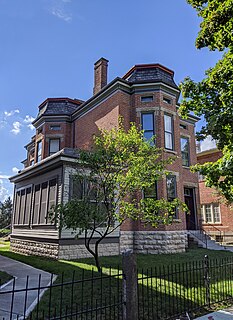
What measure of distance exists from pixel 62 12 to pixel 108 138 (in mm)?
5161

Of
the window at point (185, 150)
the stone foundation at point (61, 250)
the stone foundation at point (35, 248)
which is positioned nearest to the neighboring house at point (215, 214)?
the window at point (185, 150)

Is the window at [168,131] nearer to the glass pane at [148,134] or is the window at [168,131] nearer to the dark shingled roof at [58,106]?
the glass pane at [148,134]

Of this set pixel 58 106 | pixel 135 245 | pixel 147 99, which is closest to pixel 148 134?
pixel 147 99

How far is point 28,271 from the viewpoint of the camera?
891 centimetres

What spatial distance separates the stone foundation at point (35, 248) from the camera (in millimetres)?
11661

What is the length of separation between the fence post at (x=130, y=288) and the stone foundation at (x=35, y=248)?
25.2 feet

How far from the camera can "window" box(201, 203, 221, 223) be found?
2219 centimetres

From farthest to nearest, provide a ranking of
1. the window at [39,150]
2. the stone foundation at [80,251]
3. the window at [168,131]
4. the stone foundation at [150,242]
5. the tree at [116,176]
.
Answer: the window at [39,150] < the window at [168,131] < the stone foundation at [150,242] < the stone foundation at [80,251] < the tree at [116,176]

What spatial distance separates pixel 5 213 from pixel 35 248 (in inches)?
940

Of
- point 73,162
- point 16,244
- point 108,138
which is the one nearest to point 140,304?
point 108,138

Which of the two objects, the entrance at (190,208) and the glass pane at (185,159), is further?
the glass pane at (185,159)

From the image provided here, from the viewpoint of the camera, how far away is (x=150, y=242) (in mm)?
13773

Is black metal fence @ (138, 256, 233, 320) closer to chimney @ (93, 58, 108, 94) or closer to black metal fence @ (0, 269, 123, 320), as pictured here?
black metal fence @ (0, 269, 123, 320)

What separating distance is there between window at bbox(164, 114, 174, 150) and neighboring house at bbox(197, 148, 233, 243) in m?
6.74
